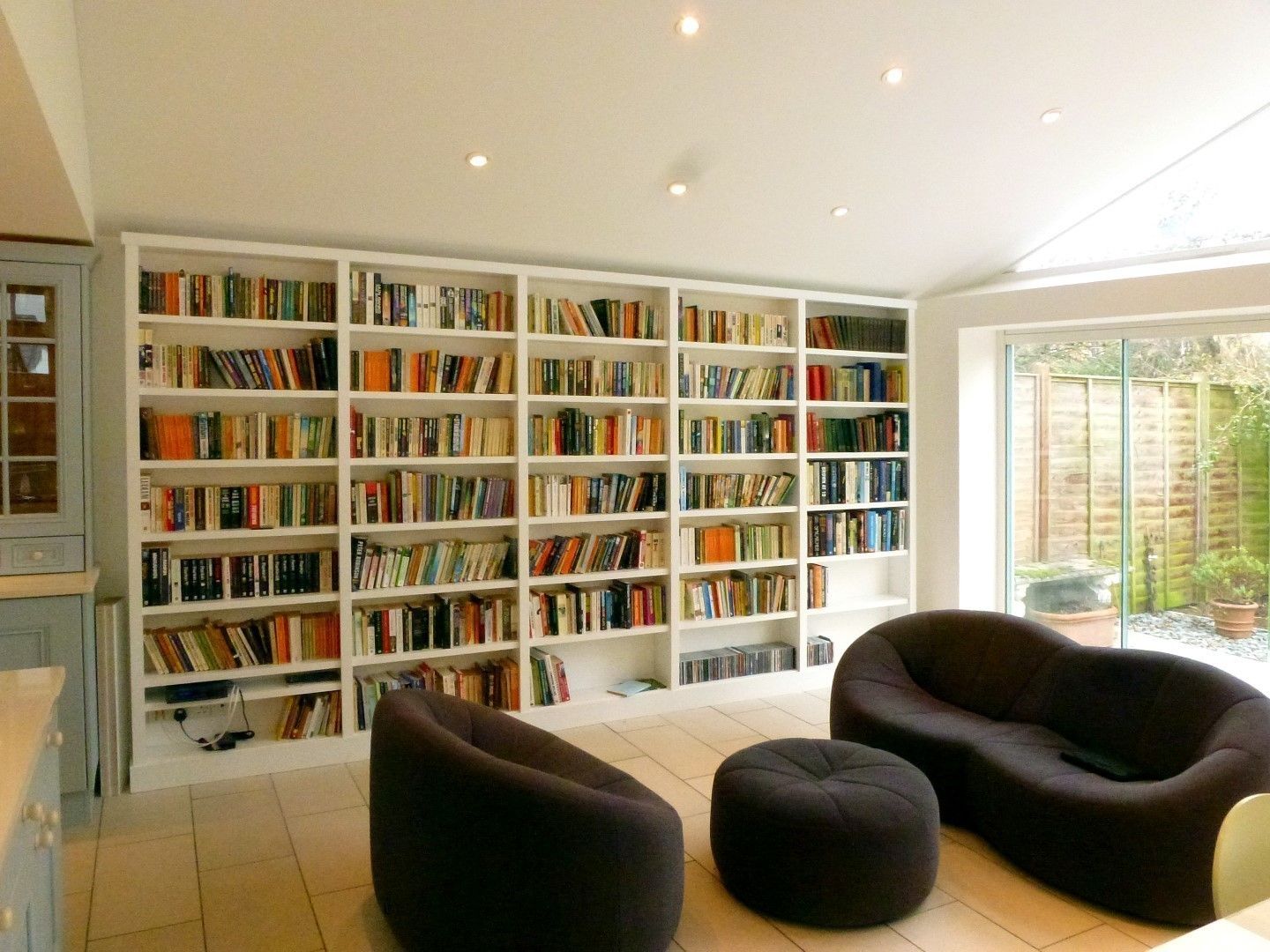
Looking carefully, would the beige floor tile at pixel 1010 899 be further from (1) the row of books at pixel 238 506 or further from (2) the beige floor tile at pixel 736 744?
(1) the row of books at pixel 238 506

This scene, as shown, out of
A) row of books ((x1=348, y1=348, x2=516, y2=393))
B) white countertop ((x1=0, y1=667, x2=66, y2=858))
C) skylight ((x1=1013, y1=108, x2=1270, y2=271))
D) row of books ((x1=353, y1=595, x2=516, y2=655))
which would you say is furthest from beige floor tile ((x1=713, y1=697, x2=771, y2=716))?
white countertop ((x1=0, y1=667, x2=66, y2=858))

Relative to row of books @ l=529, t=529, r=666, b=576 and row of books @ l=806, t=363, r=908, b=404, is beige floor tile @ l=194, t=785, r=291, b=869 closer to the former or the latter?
row of books @ l=529, t=529, r=666, b=576

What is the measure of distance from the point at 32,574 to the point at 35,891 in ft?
7.28

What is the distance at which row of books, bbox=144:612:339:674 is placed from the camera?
13.3 feet

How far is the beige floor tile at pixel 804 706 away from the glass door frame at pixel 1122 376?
1.45 meters

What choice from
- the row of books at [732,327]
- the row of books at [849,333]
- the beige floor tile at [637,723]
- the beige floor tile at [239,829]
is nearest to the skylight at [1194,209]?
the row of books at [849,333]

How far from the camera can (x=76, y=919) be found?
2955 millimetres

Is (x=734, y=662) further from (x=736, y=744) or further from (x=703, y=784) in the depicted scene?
(x=703, y=784)

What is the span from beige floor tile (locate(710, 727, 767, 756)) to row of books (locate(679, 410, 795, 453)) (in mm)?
1559

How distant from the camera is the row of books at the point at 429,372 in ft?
14.3

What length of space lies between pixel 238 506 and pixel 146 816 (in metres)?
1.32

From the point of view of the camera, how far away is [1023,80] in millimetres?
3871

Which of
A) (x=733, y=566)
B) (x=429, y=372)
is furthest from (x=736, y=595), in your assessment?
(x=429, y=372)

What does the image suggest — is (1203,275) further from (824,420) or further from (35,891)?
(35,891)
